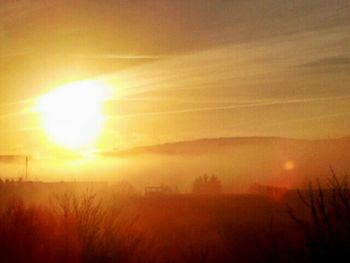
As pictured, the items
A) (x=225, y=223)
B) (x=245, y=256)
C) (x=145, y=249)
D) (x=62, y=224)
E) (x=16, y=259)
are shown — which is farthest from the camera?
(x=225, y=223)

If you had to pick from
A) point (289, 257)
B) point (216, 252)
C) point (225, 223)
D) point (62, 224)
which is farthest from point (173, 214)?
point (289, 257)

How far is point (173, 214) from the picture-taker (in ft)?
340

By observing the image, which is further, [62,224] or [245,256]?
[245,256]

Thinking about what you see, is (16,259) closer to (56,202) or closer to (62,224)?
(62,224)

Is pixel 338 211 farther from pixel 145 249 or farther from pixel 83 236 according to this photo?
pixel 145 249

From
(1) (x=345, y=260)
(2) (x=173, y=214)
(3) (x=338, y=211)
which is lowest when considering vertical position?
(1) (x=345, y=260)

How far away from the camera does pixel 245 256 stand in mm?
64312

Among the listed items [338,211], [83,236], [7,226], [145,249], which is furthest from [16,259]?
[338,211]

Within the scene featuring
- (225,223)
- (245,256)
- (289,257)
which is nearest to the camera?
(289,257)

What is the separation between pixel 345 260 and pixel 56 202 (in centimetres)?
4127

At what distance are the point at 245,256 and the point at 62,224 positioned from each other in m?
18.1

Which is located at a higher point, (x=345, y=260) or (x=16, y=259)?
(x=16, y=259)

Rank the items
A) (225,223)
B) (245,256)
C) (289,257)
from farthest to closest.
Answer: (225,223), (245,256), (289,257)

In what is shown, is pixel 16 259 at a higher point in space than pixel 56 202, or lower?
lower
